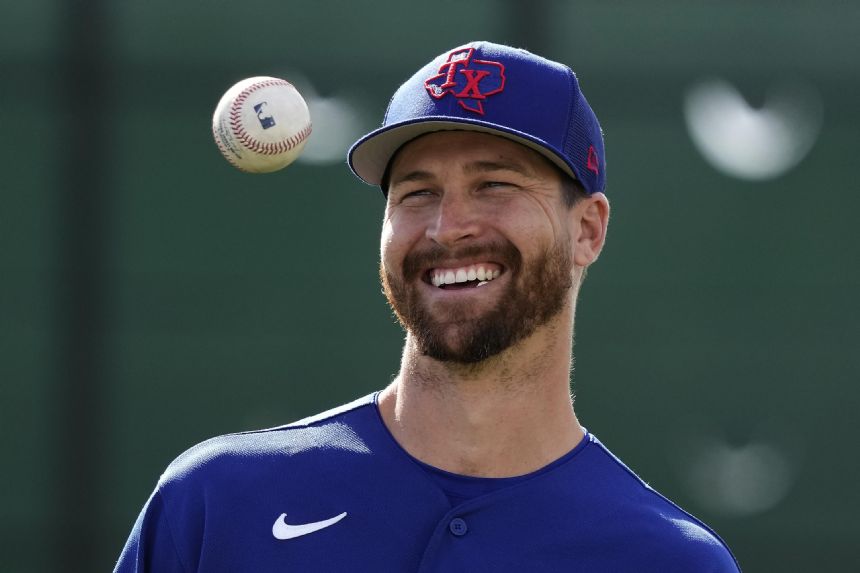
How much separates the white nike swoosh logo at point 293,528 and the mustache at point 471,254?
55 centimetres

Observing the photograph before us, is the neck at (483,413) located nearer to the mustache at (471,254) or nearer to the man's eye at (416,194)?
the mustache at (471,254)

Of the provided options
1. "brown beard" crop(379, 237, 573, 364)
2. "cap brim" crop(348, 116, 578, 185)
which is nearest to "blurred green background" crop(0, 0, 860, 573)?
"cap brim" crop(348, 116, 578, 185)

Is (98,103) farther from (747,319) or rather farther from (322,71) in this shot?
(747,319)

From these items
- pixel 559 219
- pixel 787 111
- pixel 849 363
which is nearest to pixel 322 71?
pixel 787 111

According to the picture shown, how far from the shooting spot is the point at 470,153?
274 cm

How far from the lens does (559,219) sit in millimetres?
2787

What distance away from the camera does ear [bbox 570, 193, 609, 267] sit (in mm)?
2893

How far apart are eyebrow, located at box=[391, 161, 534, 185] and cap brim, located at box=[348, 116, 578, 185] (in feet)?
0.17

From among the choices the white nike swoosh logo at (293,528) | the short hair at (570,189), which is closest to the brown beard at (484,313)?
the short hair at (570,189)

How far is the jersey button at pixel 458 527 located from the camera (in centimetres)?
256

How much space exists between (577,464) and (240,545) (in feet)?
2.40

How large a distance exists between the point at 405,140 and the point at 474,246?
32 centimetres

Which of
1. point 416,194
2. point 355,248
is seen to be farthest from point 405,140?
point 355,248

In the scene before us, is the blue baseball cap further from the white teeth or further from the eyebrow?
the white teeth
